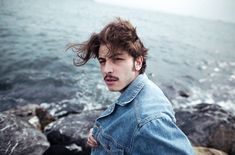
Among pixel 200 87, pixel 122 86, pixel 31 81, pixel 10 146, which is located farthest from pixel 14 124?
pixel 200 87

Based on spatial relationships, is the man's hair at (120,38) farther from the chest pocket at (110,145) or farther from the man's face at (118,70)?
the chest pocket at (110,145)

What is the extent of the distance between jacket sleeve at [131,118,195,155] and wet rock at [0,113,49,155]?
3.86 meters

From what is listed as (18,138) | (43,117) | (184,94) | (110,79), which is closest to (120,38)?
(110,79)

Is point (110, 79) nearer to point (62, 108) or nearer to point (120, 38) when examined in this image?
point (120, 38)

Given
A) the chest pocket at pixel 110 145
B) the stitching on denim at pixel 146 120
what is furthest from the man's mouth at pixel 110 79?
the stitching on denim at pixel 146 120

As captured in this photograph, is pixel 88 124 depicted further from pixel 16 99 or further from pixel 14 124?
pixel 16 99

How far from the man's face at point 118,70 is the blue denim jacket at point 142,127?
0.49 ft

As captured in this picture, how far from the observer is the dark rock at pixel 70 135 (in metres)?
5.81

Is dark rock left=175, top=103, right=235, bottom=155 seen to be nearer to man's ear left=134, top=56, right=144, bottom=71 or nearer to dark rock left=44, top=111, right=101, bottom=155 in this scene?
dark rock left=44, top=111, right=101, bottom=155

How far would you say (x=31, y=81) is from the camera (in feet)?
39.2

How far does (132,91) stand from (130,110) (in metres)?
0.25

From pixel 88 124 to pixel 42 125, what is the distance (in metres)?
1.87

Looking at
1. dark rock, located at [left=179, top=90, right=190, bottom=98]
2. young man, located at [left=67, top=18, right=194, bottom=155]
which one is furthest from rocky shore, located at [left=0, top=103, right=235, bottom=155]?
dark rock, located at [left=179, top=90, right=190, bottom=98]

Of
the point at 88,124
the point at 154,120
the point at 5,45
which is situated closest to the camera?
the point at 154,120
